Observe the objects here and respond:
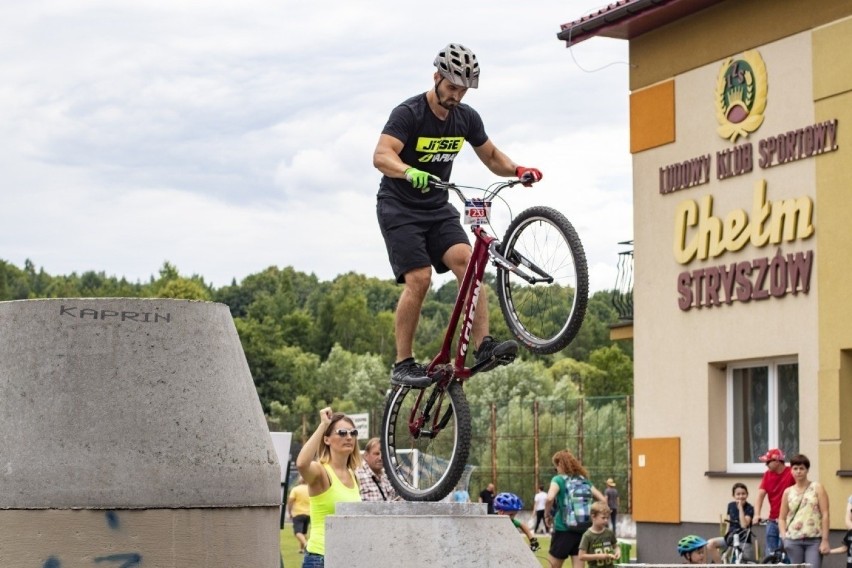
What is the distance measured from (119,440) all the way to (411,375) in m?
3.66

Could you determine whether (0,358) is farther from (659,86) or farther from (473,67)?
(659,86)

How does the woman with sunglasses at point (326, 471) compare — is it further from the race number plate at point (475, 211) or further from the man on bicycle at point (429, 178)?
the race number plate at point (475, 211)

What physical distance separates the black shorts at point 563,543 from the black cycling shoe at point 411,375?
261 inches

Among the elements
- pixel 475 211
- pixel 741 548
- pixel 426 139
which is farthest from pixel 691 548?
pixel 741 548

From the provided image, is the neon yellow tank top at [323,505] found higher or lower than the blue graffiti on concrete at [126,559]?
higher

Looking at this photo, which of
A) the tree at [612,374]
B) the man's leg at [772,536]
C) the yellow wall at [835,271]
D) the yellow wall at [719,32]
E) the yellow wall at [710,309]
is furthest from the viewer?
the tree at [612,374]

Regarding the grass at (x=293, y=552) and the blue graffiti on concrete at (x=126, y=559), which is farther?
the grass at (x=293, y=552)

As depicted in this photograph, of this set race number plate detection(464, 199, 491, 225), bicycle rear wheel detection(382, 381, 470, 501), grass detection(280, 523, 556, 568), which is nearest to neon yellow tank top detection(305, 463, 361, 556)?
bicycle rear wheel detection(382, 381, 470, 501)

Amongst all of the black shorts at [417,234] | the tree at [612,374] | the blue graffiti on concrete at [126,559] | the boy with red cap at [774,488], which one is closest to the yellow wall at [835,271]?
the boy with red cap at [774,488]

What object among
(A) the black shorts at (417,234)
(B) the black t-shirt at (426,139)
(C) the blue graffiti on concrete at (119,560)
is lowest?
A: (C) the blue graffiti on concrete at (119,560)

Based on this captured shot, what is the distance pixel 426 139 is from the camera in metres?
9.64

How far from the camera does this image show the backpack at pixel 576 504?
16.3m

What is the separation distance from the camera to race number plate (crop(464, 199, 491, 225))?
9.35 metres

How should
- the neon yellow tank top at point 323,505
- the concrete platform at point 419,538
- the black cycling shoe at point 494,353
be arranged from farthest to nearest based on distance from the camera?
the concrete platform at point 419,538 → the neon yellow tank top at point 323,505 → the black cycling shoe at point 494,353
